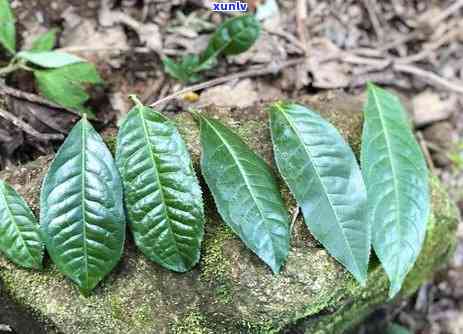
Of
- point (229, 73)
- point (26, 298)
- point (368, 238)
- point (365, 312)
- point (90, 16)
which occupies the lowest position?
point (365, 312)

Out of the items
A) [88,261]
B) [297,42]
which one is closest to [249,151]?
[88,261]

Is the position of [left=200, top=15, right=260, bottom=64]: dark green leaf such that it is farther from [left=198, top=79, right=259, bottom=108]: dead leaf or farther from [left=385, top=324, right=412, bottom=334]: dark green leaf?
[left=385, top=324, right=412, bottom=334]: dark green leaf

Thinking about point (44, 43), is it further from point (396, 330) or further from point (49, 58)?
point (396, 330)

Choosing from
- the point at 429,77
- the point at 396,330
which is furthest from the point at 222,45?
the point at 396,330

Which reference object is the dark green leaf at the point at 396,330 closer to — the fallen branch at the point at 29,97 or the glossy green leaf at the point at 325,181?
the glossy green leaf at the point at 325,181

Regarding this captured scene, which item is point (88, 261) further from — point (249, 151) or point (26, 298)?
point (249, 151)
